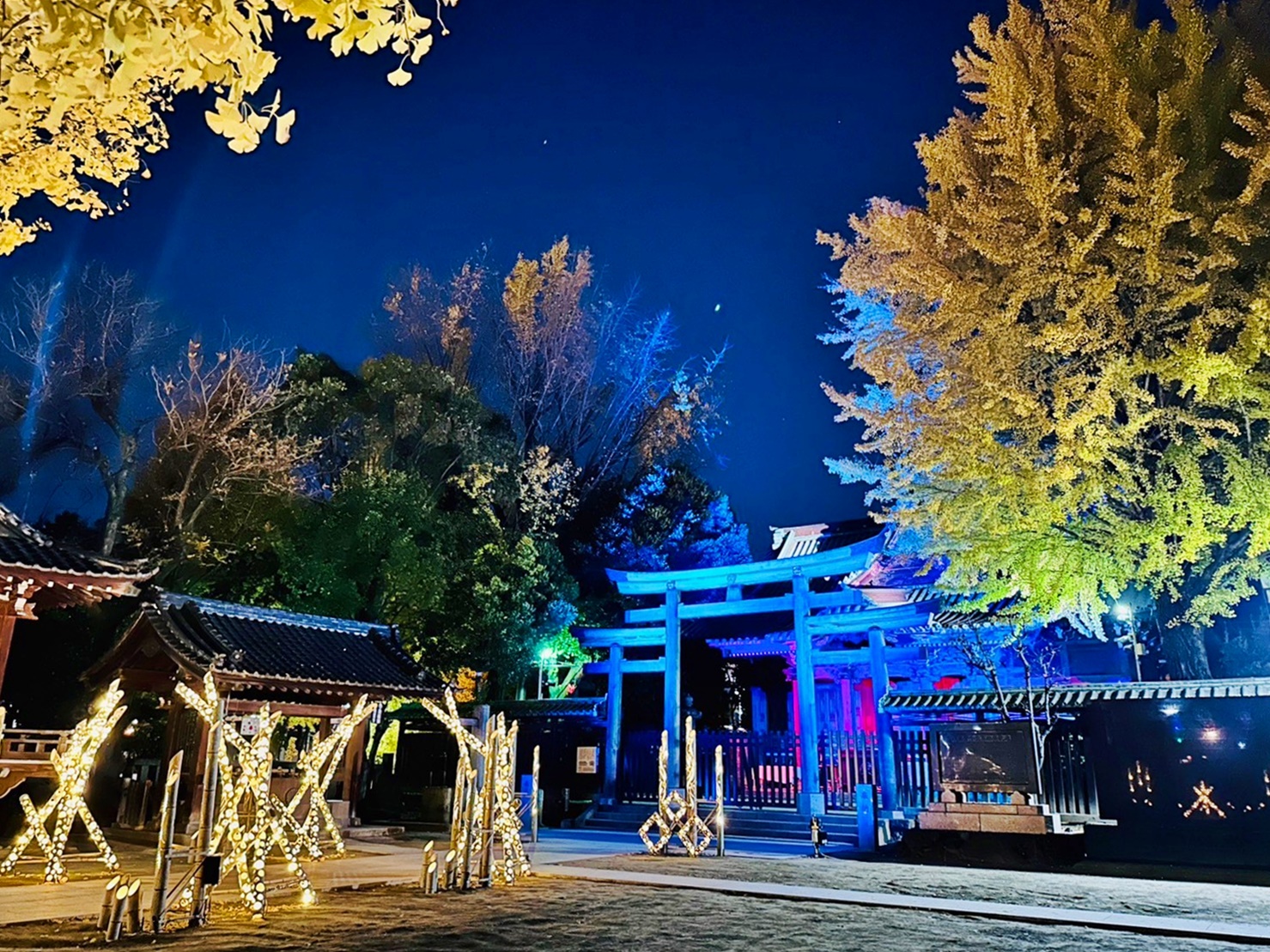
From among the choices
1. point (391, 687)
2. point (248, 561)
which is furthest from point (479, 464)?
point (391, 687)

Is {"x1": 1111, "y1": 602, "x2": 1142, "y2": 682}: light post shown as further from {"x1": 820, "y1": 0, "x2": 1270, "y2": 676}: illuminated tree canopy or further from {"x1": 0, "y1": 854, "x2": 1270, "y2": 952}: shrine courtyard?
{"x1": 0, "y1": 854, "x2": 1270, "y2": 952}: shrine courtyard

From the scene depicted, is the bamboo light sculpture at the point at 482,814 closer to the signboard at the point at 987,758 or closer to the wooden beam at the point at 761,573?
the signboard at the point at 987,758

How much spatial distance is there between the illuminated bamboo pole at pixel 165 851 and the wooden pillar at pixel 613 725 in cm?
1572

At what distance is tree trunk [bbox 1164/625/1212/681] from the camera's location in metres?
13.1

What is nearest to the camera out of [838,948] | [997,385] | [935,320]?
[838,948]

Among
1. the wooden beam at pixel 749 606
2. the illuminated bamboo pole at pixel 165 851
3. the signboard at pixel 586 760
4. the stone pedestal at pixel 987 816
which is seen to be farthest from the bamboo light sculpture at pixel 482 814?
the wooden beam at pixel 749 606

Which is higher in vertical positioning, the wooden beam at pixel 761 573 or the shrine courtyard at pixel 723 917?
the wooden beam at pixel 761 573

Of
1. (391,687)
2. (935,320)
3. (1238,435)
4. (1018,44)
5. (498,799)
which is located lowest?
(498,799)

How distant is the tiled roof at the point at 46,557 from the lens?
11.1 meters

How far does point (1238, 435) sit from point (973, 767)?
20.7ft

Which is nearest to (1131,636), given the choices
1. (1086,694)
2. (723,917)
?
(1086,694)

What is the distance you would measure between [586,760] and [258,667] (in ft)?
33.0

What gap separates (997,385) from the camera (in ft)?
37.0

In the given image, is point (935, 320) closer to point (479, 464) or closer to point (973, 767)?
point (973, 767)
